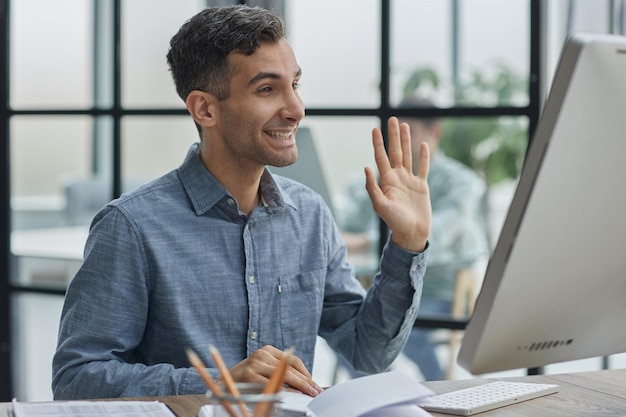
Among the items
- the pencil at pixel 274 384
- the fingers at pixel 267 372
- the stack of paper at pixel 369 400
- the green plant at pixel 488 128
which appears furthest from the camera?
the green plant at pixel 488 128

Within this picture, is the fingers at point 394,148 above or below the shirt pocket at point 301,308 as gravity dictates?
above

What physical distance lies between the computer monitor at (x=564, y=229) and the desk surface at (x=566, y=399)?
0.70ft

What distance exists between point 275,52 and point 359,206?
1037 millimetres

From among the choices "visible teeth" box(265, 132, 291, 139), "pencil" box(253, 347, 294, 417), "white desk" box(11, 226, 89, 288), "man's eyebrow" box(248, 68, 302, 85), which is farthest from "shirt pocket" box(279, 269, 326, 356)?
"white desk" box(11, 226, 89, 288)

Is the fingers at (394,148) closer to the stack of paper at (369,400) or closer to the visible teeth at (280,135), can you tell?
the visible teeth at (280,135)

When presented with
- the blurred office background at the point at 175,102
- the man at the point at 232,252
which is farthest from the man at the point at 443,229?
the man at the point at 232,252

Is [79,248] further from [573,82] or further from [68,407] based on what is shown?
[573,82]

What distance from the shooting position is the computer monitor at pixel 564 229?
0.96 m

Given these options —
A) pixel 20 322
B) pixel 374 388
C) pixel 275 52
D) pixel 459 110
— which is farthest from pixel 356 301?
pixel 20 322

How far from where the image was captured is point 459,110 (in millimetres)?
2543

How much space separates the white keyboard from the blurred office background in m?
1.11

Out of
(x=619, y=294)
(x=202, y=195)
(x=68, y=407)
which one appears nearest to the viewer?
(x=619, y=294)

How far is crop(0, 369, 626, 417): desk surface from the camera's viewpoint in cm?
132

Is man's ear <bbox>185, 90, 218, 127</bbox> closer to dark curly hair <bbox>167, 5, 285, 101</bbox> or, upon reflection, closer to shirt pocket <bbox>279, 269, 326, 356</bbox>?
dark curly hair <bbox>167, 5, 285, 101</bbox>
